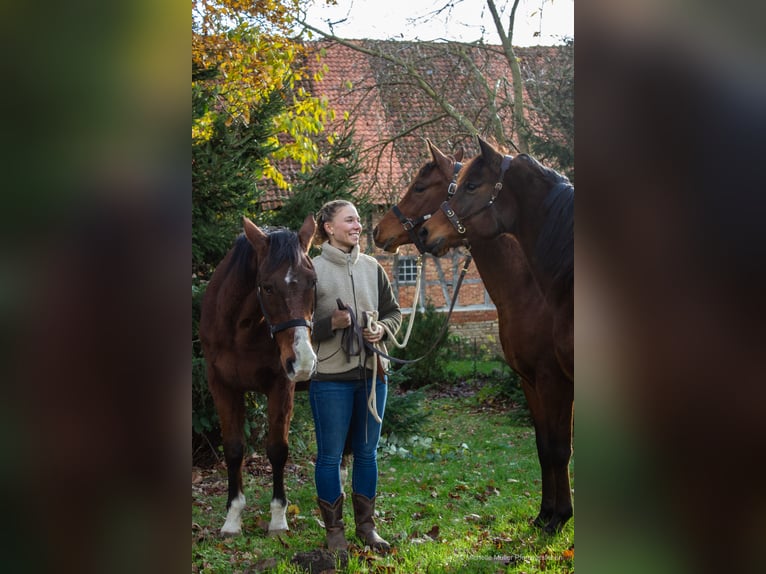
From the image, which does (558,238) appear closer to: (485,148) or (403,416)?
(485,148)

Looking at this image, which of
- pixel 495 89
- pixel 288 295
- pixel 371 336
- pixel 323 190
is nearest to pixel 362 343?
pixel 371 336

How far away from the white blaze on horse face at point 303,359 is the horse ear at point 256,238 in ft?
2.29

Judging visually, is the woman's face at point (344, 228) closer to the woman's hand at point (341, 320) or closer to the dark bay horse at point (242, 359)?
the dark bay horse at point (242, 359)

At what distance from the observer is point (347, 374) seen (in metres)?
3.78

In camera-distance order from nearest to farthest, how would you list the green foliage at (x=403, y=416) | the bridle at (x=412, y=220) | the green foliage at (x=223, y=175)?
1. the bridle at (x=412, y=220)
2. the green foliage at (x=223, y=175)
3. the green foliage at (x=403, y=416)

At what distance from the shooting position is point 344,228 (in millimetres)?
3834

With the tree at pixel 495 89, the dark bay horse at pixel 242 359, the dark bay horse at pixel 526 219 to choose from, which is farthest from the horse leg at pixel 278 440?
the tree at pixel 495 89

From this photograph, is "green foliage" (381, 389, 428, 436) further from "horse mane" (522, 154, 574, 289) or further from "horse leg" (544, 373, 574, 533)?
"horse mane" (522, 154, 574, 289)

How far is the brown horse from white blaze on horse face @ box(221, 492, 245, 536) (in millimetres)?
1789

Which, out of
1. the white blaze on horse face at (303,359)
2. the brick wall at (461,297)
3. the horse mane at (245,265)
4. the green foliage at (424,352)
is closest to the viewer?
the white blaze on horse face at (303,359)

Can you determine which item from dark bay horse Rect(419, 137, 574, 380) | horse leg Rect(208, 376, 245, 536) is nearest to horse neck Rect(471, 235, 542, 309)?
dark bay horse Rect(419, 137, 574, 380)

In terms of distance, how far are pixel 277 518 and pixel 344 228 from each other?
1.88 m

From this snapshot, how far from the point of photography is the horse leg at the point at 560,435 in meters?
4.11
